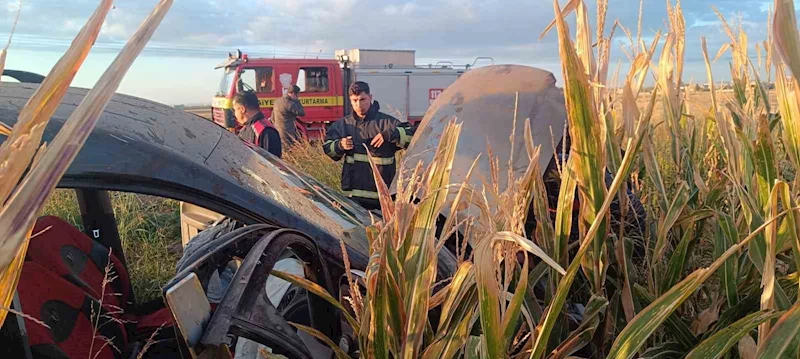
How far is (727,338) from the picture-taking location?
3.91 feet

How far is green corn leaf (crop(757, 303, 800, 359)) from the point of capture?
113cm

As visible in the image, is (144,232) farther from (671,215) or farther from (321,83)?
(321,83)

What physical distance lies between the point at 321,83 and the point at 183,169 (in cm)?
1270

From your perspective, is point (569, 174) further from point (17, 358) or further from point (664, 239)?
point (17, 358)

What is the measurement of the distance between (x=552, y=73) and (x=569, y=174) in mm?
1255

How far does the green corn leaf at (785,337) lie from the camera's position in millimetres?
1132

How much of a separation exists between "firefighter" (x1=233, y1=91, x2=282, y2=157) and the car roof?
339 centimetres

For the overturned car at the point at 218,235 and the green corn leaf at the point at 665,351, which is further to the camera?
the green corn leaf at the point at 665,351

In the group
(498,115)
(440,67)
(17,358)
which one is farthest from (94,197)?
(440,67)

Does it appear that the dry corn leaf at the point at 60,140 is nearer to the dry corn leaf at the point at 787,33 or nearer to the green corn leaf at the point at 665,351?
the dry corn leaf at the point at 787,33

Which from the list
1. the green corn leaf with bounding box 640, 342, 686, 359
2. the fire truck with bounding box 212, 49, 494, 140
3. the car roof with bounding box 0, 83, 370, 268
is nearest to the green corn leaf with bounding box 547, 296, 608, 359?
the green corn leaf with bounding box 640, 342, 686, 359

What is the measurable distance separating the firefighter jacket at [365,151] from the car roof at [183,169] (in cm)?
268

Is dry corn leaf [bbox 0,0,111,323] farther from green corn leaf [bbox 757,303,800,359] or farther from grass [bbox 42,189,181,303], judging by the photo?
grass [bbox 42,189,181,303]

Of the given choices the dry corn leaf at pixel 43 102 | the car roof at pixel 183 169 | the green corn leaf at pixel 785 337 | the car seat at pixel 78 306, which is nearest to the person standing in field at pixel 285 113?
the car seat at pixel 78 306
